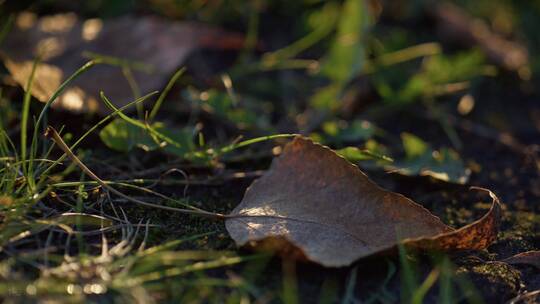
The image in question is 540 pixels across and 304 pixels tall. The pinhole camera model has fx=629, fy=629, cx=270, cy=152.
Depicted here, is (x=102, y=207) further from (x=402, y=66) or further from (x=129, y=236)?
(x=402, y=66)

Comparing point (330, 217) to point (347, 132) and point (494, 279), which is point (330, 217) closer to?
point (494, 279)

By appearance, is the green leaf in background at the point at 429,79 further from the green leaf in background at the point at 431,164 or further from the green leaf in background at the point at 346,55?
the green leaf in background at the point at 431,164

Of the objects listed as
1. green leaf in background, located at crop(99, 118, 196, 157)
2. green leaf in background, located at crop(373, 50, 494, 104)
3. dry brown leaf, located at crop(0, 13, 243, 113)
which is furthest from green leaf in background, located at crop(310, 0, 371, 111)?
green leaf in background, located at crop(99, 118, 196, 157)

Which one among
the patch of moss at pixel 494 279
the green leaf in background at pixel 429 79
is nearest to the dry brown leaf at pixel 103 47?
the green leaf in background at pixel 429 79

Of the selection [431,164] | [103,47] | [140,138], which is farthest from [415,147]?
[103,47]

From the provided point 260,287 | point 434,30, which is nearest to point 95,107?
point 260,287
